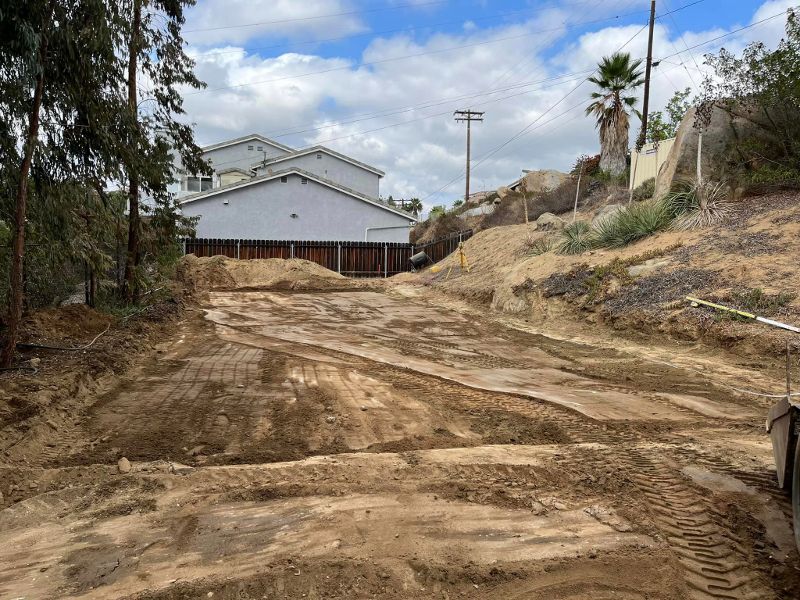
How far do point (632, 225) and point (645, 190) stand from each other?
22.3ft

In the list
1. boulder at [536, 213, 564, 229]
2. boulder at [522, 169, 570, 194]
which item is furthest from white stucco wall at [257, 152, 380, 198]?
boulder at [536, 213, 564, 229]

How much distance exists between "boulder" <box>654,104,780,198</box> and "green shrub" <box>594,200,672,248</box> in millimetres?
1813

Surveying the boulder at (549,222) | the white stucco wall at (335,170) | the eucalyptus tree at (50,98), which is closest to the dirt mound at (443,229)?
the white stucco wall at (335,170)

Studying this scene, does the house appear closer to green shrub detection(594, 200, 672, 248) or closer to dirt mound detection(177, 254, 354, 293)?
dirt mound detection(177, 254, 354, 293)

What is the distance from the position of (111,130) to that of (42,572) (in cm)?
797

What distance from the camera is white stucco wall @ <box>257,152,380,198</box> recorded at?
145 ft

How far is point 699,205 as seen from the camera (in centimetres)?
1634

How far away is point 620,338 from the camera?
42.4 ft

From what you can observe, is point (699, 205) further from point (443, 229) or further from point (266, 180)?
point (266, 180)

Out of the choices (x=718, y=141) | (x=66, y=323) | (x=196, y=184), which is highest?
(x=196, y=184)

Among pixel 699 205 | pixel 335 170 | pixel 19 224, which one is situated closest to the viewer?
pixel 19 224

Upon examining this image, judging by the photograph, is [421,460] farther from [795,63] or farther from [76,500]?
[795,63]

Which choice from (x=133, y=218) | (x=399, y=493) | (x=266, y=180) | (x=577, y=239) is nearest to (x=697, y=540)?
(x=399, y=493)

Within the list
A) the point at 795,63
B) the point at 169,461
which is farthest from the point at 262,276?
the point at 169,461
